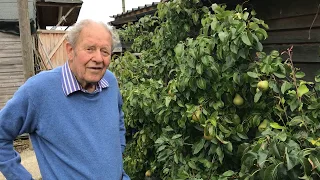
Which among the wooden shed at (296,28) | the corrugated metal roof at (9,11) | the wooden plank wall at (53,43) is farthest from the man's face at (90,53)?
the wooden plank wall at (53,43)

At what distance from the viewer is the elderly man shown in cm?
168

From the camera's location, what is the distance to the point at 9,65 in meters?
8.84

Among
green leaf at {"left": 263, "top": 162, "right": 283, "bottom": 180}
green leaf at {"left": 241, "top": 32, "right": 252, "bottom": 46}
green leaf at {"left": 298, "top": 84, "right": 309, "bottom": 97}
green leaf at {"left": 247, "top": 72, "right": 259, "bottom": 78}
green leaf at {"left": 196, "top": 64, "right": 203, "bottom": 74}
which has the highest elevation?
green leaf at {"left": 241, "top": 32, "right": 252, "bottom": 46}

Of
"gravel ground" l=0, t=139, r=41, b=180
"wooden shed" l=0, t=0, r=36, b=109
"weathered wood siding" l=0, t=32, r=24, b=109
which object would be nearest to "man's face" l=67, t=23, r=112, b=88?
"gravel ground" l=0, t=139, r=41, b=180

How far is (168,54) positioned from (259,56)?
5.19 ft

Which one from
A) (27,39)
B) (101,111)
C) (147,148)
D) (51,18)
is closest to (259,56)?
(101,111)

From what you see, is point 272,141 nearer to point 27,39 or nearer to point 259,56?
point 259,56

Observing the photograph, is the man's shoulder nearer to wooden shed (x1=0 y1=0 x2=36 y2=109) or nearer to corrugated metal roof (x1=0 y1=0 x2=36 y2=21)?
corrugated metal roof (x1=0 y1=0 x2=36 y2=21)

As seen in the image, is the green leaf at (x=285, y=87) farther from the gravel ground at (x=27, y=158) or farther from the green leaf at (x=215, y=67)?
the gravel ground at (x=27, y=158)

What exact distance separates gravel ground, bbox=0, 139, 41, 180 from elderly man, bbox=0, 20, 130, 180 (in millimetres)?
4606

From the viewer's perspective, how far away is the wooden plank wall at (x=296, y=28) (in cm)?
278

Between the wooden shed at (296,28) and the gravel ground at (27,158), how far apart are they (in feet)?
15.6

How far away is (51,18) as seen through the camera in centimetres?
1452

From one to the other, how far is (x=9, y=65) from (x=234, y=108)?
7750 mm
